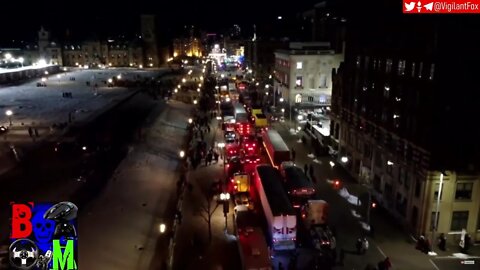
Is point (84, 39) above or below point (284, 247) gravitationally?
above

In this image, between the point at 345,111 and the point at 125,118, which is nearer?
the point at 345,111

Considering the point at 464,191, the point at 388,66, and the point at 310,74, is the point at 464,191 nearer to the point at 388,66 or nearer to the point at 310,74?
the point at 388,66

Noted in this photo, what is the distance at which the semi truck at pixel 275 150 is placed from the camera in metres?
40.3

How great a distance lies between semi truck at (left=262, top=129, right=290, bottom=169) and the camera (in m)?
40.3

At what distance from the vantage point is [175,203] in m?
33.7

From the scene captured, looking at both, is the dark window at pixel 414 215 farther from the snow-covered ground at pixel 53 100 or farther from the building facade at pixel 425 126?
the snow-covered ground at pixel 53 100

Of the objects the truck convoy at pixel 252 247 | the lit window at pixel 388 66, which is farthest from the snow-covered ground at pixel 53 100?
the lit window at pixel 388 66

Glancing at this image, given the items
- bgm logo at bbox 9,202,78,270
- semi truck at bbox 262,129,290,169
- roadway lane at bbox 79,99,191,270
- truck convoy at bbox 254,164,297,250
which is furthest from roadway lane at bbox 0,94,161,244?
bgm logo at bbox 9,202,78,270

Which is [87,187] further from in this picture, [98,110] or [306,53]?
[306,53]

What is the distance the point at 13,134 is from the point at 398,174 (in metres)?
46.7

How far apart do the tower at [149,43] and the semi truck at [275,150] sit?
134m

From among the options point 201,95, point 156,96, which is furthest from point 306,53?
point 156,96

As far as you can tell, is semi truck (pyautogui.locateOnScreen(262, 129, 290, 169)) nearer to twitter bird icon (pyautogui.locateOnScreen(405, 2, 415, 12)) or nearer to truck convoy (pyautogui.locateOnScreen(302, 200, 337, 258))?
truck convoy (pyautogui.locateOnScreen(302, 200, 337, 258))

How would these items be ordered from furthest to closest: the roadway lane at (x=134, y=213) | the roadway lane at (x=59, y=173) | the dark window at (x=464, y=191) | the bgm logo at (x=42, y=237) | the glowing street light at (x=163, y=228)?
the roadway lane at (x=59, y=173) → the dark window at (x=464, y=191) → the glowing street light at (x=163, y=228) → the roadway lane at (x=134, y=213) → the bgm logo at (x=42, y=237)
